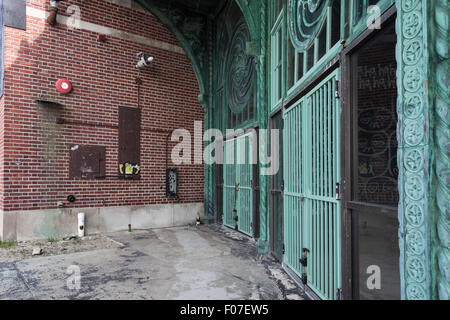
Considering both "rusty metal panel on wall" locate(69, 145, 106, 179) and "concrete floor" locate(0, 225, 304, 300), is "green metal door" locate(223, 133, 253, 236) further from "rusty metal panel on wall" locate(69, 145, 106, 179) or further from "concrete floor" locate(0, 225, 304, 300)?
"rusty metal panel on wall" locate(69, 145, 106, 179)

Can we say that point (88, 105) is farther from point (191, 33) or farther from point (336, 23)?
point (336, 23)

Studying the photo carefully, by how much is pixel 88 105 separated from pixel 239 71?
3.69 m

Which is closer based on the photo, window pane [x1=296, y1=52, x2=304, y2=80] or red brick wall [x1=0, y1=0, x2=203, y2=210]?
window pane [x1=296, y1=52, x2=304, y2=80]

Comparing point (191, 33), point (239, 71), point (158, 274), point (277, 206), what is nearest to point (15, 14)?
point (191, 33)

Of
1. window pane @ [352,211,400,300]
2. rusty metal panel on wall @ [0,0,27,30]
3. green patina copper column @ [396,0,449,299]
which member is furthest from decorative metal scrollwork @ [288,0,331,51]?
rusty metal panel on wall @ [0,0,27,30]

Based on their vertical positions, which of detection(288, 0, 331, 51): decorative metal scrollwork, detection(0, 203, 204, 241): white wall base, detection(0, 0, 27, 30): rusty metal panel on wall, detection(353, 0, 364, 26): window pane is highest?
detection(0, 0, 27, 30): rusty metal panel on wall

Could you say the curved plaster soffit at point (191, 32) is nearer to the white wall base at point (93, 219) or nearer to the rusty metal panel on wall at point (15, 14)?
the rusty metal panel on wall at point (15, 14)

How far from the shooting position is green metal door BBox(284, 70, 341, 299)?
8.51 feet

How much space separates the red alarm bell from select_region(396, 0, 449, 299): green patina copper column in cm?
651

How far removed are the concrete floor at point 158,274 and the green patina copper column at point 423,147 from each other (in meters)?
2.01

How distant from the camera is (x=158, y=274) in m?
3.76

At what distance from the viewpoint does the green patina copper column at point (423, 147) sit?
1269 mm

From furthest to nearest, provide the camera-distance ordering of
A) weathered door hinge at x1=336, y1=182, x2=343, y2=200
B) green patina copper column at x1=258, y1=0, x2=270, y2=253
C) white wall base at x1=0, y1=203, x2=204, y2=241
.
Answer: white wall base at x1=0, y1=203, x2=204, y2=241 → green patina copper column at x1=258, y1=0, x2=270, y2=253 → weathered door hinge at x1=336, y1=182, x2=343, y2=200
